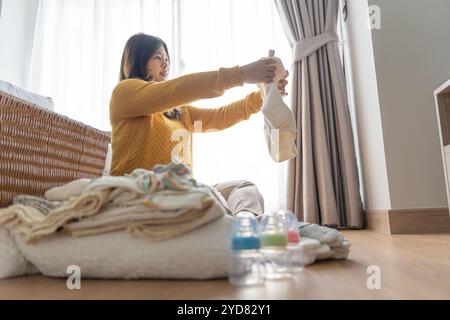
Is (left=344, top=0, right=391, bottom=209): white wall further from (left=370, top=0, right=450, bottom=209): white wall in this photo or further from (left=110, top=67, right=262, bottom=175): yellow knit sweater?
(left=110, top=67, right=262, bottom=175): yellow knit sweater

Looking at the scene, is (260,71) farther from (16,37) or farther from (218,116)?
(16,37)

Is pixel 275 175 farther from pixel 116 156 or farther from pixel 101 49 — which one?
pixel 101 49

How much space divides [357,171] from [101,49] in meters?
1.68

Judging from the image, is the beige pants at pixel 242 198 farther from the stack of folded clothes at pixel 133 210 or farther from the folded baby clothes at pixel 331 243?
the stack of folded clothes at pixel 133 210

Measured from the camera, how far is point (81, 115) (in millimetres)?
2076

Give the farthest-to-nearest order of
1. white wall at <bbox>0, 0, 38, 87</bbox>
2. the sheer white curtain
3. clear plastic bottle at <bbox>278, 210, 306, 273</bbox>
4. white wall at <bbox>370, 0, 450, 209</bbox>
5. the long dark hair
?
1. white wall at <bbox>0, 0, 38, 87</bbox>
2. the sheer white curtain
3. white wall at <bbox>370, 0, 450, 209</bbox>
4. the long dark hair
5. clear plastic bottle at <bbox>278, 210, 306, 273</bbox>

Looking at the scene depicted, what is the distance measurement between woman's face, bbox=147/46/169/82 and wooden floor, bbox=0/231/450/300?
0.66m

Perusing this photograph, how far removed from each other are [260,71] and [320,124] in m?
0.92

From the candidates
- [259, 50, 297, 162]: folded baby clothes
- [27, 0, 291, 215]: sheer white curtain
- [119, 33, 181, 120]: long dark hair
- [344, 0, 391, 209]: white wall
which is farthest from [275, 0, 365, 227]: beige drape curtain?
[119, 33, 181, 120]: long dark hair

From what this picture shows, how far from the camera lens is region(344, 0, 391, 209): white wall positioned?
4.59 feet

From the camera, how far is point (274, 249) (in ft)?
1.80

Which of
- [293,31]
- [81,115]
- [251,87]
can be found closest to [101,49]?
[81,115]

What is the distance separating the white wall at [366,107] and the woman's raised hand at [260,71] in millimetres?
709

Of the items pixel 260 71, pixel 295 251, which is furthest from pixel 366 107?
pixel 295 251
